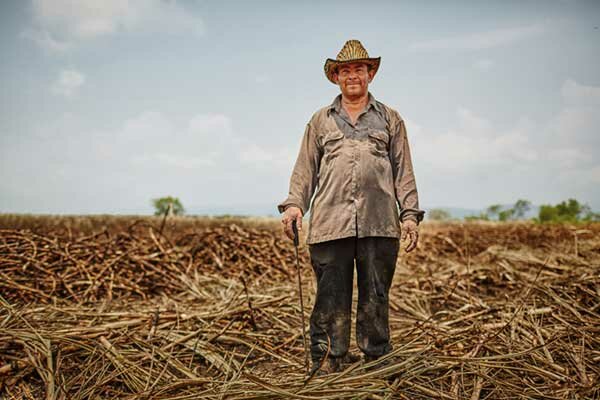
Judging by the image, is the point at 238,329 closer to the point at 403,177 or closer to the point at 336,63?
the point at 403,177

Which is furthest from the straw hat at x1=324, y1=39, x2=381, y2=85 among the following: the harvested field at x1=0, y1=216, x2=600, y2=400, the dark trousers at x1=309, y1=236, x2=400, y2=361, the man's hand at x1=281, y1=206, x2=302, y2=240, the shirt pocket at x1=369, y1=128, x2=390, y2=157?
the harvested field at x1=0, y1=216, x2=600, y2=400

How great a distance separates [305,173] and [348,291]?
811 millimetres

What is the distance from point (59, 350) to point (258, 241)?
434cm

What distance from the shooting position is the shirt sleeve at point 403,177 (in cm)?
291

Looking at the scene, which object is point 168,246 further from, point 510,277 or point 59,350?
point 510,277

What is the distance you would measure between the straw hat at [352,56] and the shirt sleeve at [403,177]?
444mm

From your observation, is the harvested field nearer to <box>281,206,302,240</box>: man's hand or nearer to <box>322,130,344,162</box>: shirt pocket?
<box>281,206,302,240</box>: man's hand

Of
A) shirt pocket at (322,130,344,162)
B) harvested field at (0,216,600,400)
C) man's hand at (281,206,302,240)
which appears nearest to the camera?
harvested field at (0,216,600,400)

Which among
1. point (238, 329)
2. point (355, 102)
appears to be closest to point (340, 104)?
point (355, 102)

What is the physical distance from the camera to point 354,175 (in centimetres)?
282

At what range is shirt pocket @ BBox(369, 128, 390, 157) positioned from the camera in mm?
2885

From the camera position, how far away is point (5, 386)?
2674 millimetres

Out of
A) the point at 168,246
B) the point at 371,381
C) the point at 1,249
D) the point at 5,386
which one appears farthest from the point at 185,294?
the point at 371,381

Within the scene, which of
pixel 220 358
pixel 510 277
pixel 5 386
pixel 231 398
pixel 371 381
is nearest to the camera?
pixel 231 398
